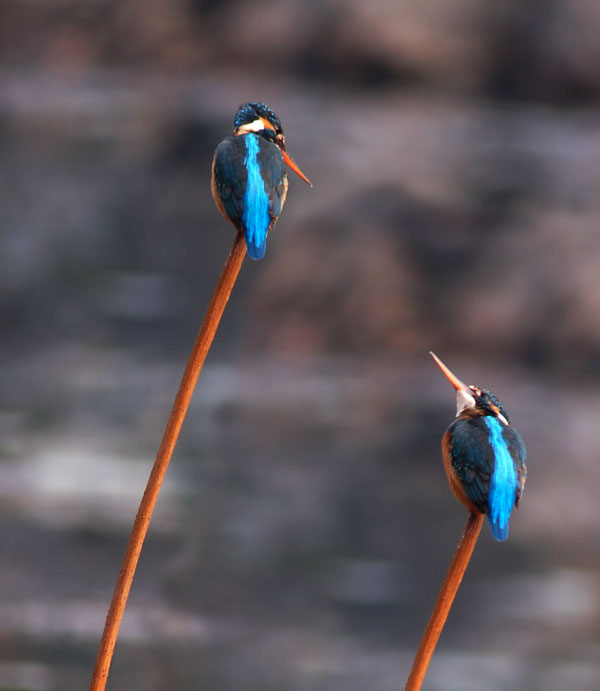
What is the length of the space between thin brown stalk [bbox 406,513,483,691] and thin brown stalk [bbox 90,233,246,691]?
12 centimetres

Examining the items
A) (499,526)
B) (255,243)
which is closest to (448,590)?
(499,526)

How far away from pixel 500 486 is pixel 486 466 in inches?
0.4

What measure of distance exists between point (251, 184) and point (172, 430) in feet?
0.35

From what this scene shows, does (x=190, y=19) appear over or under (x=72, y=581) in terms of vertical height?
over

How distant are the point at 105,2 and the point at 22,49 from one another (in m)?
0.23

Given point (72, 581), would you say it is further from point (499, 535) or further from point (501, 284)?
point (499, 535)

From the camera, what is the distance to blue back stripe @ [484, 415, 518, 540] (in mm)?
356

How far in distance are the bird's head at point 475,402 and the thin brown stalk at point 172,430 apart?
3.7 inches

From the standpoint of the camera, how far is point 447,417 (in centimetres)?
199

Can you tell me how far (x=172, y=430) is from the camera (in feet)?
1.20

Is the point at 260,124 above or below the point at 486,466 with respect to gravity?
above

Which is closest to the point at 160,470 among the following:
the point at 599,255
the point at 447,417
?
the point at 447,417

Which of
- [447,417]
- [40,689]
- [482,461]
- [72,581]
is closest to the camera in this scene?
[482,461]

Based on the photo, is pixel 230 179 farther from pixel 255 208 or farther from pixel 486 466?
pixel 486 466
